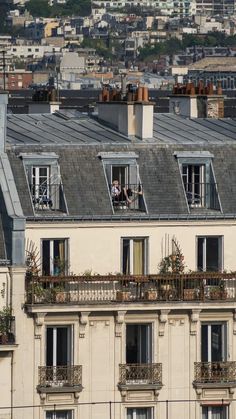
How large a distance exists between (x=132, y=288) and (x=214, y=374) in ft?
7.38

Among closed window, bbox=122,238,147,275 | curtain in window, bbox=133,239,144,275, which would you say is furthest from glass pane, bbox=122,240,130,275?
curtain in window, bbox=133,239,144,275

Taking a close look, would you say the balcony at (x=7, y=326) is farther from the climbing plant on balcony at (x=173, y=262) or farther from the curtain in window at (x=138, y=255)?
the climbing plant on balcony at (x=173, y=262)

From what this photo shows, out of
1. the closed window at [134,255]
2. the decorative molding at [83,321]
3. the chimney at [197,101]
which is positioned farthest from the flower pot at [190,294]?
the chimney at [197,101]

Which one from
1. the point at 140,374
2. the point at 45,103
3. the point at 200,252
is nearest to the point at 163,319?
the point at 140,374

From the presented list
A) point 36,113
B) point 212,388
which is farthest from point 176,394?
point 36,113

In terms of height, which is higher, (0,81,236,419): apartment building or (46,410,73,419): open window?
(0,81,236,419): apartment building

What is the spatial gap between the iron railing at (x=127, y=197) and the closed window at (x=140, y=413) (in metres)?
3.87

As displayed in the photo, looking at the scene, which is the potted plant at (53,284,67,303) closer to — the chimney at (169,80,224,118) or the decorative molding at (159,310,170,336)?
the decorative molding at (159,310,170,336)

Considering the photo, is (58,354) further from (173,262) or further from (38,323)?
(173,262)

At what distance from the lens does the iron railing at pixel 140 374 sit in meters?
48.1

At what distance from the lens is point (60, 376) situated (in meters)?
47.6

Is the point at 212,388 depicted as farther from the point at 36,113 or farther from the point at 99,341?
the point at 36,113

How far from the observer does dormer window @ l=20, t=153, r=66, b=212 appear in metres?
48.8

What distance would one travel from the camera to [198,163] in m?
51.0
